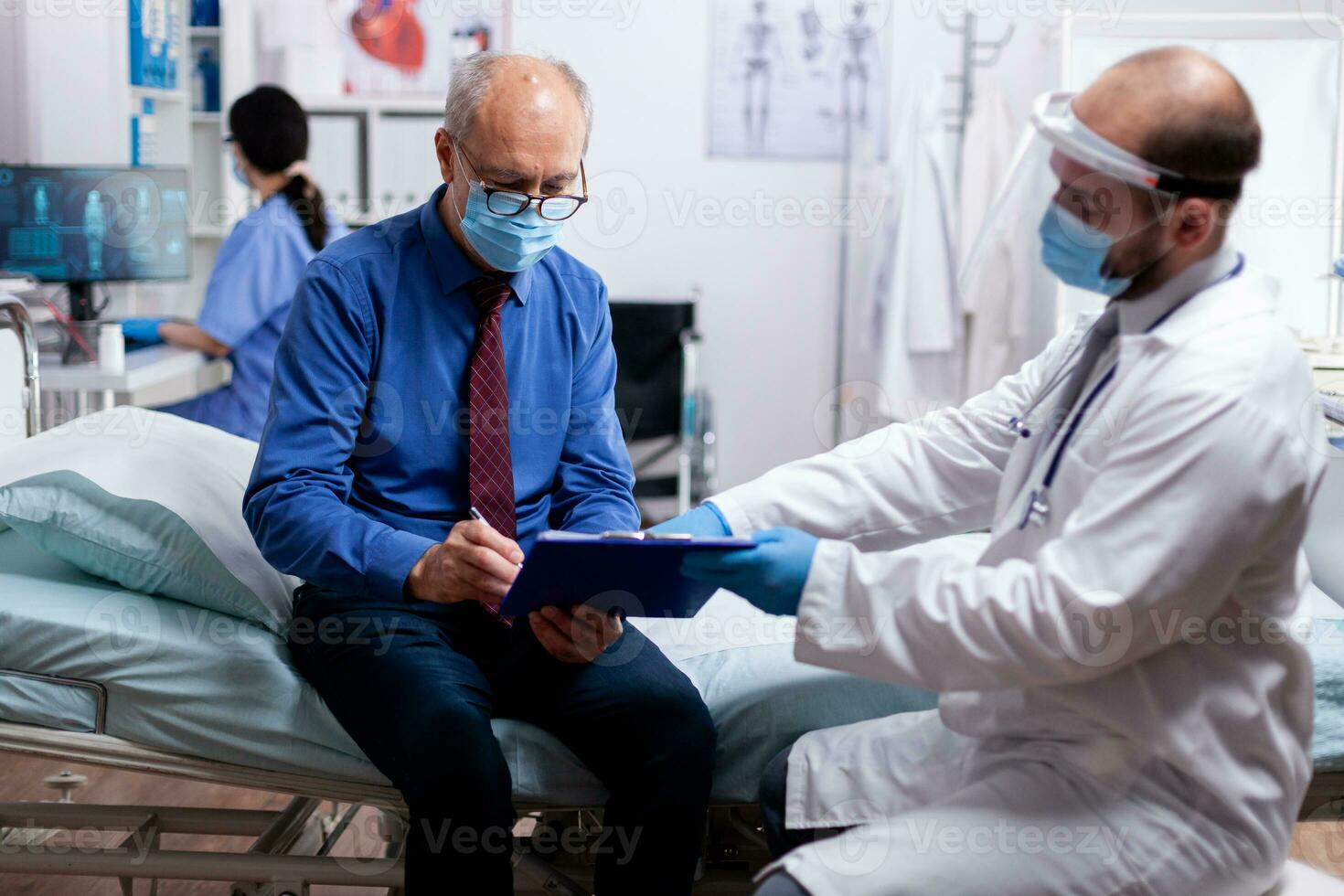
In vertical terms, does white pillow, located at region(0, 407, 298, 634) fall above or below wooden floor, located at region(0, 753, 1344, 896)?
above

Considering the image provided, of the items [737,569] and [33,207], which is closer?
[737,569]

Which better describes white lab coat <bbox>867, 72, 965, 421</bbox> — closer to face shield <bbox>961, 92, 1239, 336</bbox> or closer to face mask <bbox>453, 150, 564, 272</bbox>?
face mask <bbox>453, 150, 564, 272</bbox>

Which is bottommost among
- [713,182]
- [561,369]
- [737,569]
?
[737,569]

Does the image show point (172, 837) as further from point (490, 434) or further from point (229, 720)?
point (490, 434)

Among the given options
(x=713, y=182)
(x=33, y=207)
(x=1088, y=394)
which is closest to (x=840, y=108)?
(x=713, y=182)

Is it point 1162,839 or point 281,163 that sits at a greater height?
point 281,163

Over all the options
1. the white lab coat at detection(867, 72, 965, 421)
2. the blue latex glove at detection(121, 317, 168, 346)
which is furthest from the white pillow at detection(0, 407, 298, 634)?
the white lab coat at detection(867, 72, 965, 421)

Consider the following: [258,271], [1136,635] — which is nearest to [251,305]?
[258,271]

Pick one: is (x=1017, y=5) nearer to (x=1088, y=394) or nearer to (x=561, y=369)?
(x=561, y=369)

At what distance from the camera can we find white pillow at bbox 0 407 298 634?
66.0 inches

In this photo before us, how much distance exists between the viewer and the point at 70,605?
65.5 inches

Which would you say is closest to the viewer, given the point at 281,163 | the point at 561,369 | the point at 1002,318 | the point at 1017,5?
the point at 561,369

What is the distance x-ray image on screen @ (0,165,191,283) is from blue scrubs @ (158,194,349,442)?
77 centimetres

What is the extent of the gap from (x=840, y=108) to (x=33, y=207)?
2608mm
